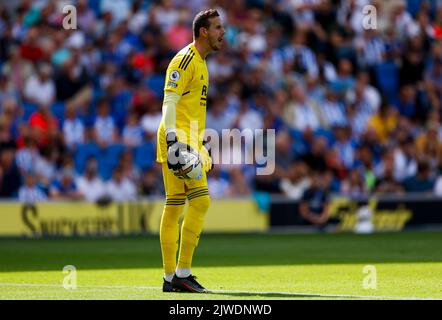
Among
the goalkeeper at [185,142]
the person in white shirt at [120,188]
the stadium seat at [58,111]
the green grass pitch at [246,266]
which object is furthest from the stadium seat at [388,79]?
the goalkeeper at [185,142]

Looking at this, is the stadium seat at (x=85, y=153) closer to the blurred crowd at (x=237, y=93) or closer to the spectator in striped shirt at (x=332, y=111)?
the blurred crowd at (x=237, y=93)

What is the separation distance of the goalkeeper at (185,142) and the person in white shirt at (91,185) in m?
10.8

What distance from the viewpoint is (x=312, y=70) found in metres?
26.3

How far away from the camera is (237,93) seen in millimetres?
24938

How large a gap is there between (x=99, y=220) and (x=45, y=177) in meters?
1.44

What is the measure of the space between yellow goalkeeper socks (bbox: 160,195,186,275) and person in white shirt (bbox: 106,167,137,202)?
10986mm

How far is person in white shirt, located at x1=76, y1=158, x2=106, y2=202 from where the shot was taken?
73.0 feet

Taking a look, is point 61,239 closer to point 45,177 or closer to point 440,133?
point 45,177

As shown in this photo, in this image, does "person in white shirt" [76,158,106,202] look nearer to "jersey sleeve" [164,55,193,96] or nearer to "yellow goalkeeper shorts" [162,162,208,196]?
"yellow goalkeeper shorts" [162,162,208,196]

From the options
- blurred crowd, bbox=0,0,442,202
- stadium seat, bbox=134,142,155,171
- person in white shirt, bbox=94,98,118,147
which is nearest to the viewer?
blurred crowd, bbox=0,0,442,202

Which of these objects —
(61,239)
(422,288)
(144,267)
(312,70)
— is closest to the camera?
(422,288)

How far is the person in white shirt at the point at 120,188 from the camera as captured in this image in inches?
885

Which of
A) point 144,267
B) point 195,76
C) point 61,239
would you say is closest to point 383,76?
point 61,239

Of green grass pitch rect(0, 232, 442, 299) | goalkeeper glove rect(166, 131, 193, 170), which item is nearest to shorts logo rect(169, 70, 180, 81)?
goalkeeper glove rect(166, 131, 193, 170)
